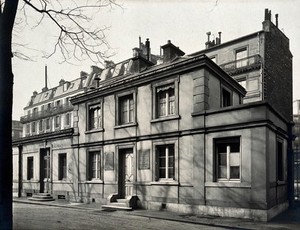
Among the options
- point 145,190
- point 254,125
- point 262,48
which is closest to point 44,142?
point 145,190

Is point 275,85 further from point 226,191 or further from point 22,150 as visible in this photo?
point 22,150

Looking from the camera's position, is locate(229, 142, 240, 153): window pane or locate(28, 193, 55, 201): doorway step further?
locate(28, 193, 55, 201): doorway step

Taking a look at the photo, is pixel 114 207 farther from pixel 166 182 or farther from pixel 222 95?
pixel 222 95

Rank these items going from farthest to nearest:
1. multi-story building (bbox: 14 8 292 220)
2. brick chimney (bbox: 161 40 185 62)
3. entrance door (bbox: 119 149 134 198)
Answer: brick chimney (bbox: 161 40 185 62), entrance door (bbox: 119 149 134 198), multi-story building (bbox: 14 8 292 220)

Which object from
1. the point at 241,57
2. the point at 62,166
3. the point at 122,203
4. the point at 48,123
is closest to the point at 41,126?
the point at 48,123

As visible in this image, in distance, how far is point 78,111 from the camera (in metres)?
17.3

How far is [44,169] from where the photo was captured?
64.6 feet

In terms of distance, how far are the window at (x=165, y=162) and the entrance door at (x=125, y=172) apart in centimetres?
175

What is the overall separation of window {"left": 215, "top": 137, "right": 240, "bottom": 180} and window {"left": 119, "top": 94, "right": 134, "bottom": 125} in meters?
5.11

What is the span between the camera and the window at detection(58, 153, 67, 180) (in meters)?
18.0

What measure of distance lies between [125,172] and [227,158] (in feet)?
19.0

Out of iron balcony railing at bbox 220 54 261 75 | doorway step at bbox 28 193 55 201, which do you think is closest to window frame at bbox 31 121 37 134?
doorway step at bbox 28 193 55 201

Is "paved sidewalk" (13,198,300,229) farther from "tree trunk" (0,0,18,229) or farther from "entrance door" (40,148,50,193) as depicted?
"entrance door" (40,148,50,193)

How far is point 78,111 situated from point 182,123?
7.83 meters
